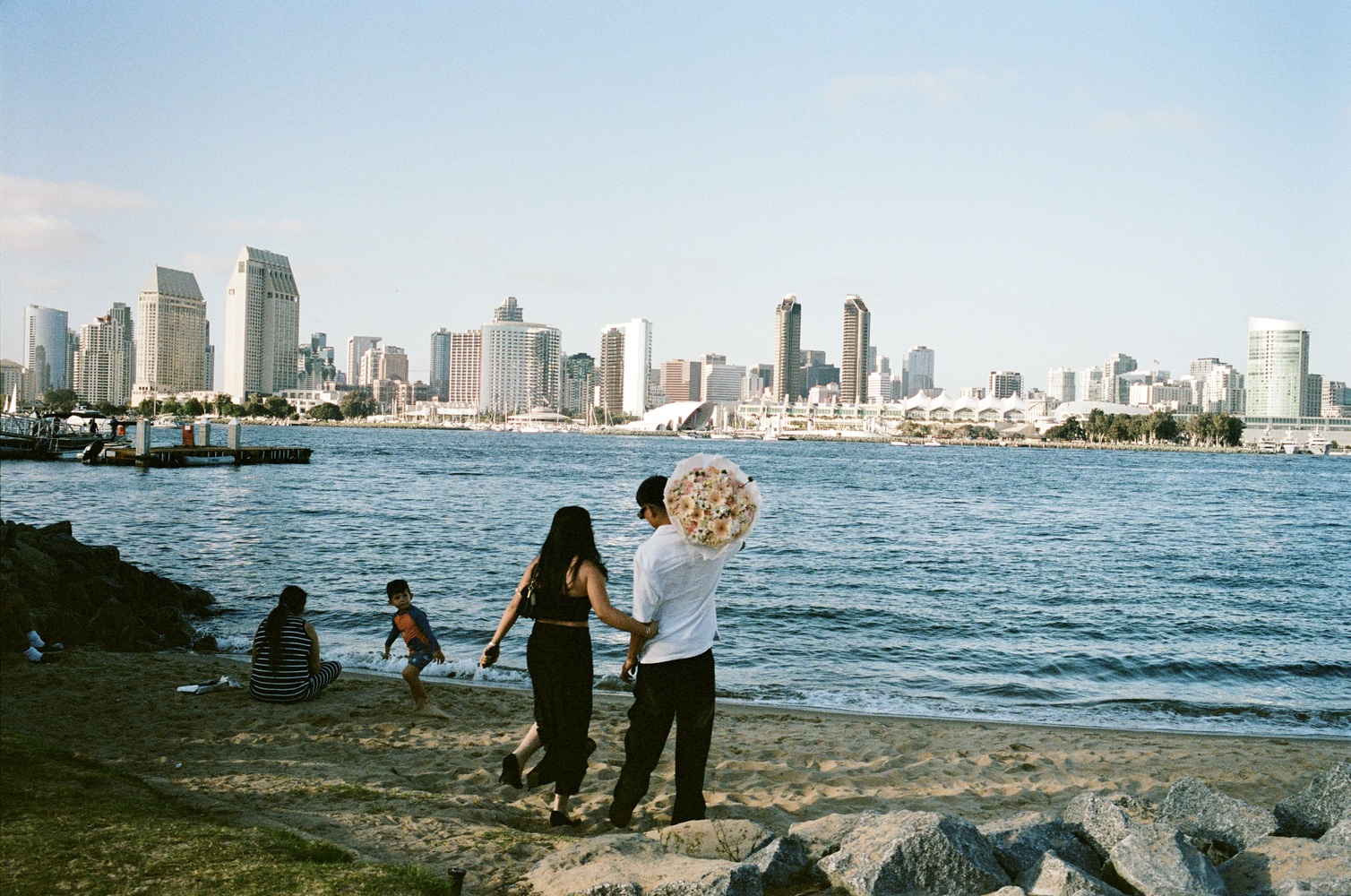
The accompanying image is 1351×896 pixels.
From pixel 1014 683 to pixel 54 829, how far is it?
31.4ft

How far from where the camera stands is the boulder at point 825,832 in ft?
13.8

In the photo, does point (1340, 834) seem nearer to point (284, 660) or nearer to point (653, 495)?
point (653, 495)

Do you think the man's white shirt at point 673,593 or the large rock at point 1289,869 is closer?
the large rock at point 1289,869

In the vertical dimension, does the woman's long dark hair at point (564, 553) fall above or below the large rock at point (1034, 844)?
above

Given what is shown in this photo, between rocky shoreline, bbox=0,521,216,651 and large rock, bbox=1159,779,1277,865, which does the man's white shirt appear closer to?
large rock, bbox=1159,779,1277,865

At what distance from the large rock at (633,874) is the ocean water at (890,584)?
223 inches

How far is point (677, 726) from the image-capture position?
4785mm

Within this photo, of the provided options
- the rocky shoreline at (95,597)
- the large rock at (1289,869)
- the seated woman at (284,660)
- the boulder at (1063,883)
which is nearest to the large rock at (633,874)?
the boulder at (1063,883)

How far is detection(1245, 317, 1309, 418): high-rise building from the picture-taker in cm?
18262

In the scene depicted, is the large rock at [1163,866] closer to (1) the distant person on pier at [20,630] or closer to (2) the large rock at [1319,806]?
(2) the large rock at [1319,806]

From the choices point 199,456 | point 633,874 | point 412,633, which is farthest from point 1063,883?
point 199,456

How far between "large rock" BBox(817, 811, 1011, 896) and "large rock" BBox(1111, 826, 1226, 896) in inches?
18.7

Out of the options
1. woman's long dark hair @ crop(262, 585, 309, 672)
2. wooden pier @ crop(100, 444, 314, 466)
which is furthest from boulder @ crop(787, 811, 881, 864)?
wooden pier @ crop(100, 444, 314, 466)

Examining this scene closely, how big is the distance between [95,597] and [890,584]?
1285cm
